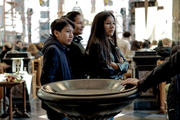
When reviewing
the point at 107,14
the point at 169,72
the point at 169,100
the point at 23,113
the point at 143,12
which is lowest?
the point at 23,113

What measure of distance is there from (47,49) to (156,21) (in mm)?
11172

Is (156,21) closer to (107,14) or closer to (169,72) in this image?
(107,14)

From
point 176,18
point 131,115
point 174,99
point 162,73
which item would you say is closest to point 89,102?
point 162,73

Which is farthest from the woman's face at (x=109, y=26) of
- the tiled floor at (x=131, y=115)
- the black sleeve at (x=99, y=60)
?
the tiled floor at (x=131, y=115)

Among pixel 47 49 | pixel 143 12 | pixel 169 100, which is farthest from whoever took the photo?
pixel 143 12

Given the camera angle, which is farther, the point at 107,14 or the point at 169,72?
the point at 107,14

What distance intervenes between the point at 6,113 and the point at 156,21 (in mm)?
9508

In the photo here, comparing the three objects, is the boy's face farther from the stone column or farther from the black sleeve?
the stone column

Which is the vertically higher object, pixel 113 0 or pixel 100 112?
pixel 113 0

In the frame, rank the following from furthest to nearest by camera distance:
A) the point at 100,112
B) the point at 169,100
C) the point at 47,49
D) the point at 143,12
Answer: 1. the point at 143,12
2. the point at 47,49
3. the point at 169,100
4. the point at 100,112

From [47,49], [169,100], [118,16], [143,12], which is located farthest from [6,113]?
[118,16]

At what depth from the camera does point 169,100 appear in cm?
176

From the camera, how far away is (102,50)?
2170 millimetres

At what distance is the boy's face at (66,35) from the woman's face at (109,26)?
10.2 inches
